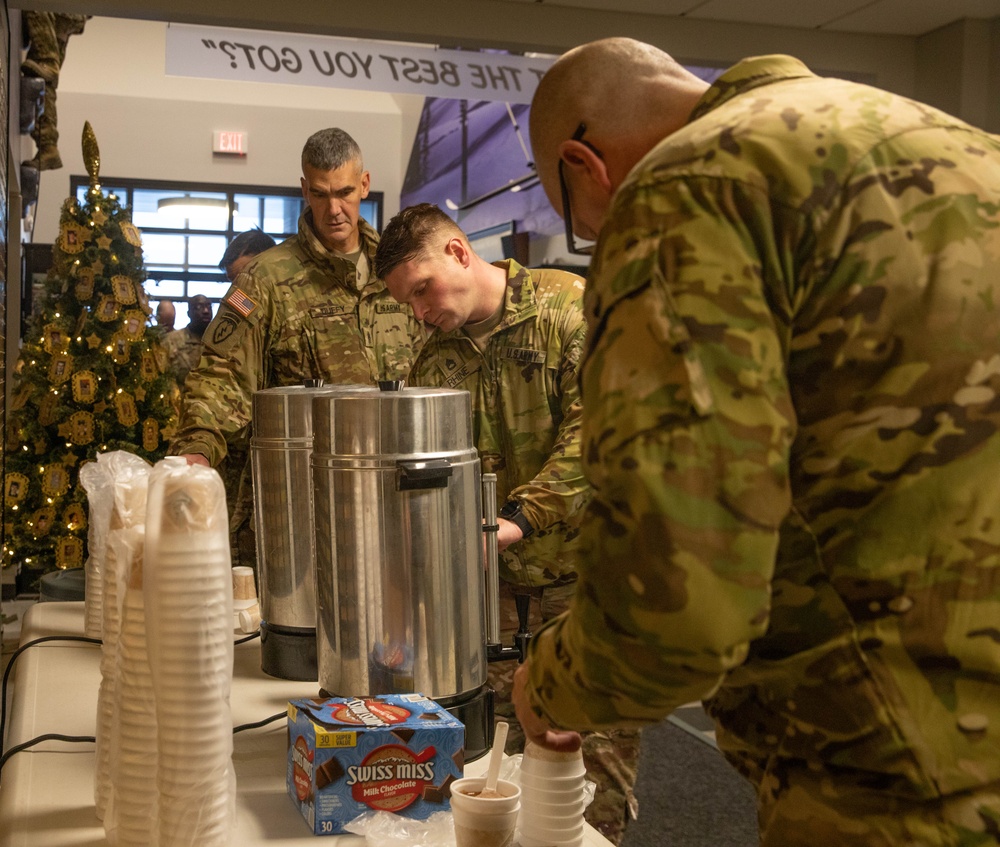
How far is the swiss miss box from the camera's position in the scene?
1.05 meters

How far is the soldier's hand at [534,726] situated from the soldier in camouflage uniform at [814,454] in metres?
0.12

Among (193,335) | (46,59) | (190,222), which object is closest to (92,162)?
(46,59)

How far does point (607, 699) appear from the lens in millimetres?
744

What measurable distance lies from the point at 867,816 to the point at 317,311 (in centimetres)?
210

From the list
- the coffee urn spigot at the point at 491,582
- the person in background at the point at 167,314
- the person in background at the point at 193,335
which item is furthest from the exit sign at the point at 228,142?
the coffee urn spigot at the point at 491,582

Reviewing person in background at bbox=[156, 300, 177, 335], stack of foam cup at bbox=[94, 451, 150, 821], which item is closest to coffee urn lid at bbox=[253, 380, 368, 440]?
stack of foam cup at bbox=[94, 451, 150, 821]

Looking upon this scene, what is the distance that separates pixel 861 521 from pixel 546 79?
538 millimetres

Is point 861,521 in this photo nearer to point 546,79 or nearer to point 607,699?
point 607,699

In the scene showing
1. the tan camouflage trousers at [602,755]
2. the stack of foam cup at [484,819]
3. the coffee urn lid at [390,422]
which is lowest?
the tan camouflage trousers at [602,755]

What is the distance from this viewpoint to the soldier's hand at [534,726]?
87 cm

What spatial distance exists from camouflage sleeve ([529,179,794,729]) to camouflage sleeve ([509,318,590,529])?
44.8 inches

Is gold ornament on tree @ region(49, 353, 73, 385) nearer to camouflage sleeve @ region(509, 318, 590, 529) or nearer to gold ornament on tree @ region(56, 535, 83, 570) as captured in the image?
gold ornament on tree @ region(56, 535, 83, 570)

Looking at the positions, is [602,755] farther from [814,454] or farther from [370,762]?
[814,454]

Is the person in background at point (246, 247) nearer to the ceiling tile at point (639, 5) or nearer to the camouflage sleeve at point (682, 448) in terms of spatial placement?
the ceiling tile at point (639, 5)
